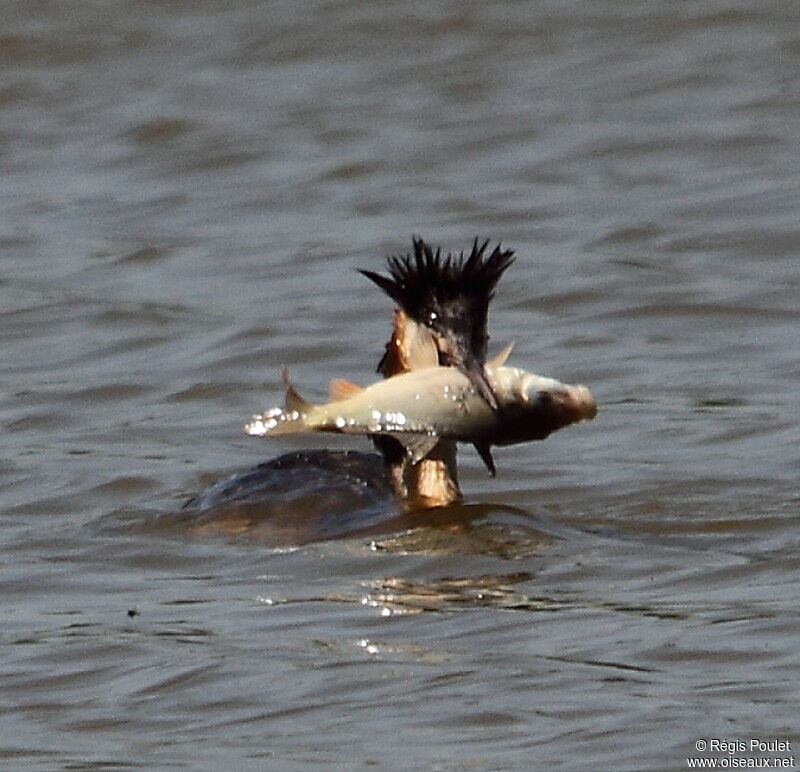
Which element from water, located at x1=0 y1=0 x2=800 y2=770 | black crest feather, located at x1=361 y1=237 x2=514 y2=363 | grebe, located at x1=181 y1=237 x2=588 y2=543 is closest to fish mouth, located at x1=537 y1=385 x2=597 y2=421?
grebe, located at x1=181 y1=237 x2=588 y2=543

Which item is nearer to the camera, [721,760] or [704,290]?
[721,760]

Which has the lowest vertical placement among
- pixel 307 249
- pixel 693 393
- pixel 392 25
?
pixel 693 393

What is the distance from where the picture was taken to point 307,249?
1264 centimetres

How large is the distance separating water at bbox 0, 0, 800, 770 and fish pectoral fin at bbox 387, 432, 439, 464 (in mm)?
257

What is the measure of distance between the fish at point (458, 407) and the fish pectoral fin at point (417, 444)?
254 millimetres

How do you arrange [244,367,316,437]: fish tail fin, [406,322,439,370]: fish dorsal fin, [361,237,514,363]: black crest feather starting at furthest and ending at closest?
[406,322,439,370]: fish dorsal fin, [361,237,514,363]: black crest feather, [244,367,316,437]: fish tail fin

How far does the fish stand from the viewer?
23.3 feet

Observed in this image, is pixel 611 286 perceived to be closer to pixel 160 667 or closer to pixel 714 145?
pixel 714 145

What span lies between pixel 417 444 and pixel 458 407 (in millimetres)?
516

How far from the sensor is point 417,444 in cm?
767

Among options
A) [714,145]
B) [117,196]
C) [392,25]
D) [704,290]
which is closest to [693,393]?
→ [704,290]

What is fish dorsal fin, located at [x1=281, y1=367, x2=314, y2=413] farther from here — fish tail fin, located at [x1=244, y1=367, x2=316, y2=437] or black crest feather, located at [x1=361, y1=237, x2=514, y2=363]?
black crest feather, located at [x1=361, y1=237, x2=514, y2=363]

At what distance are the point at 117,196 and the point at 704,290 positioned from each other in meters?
3.94

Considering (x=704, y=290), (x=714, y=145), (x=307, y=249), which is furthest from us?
(x=714, y=145)
